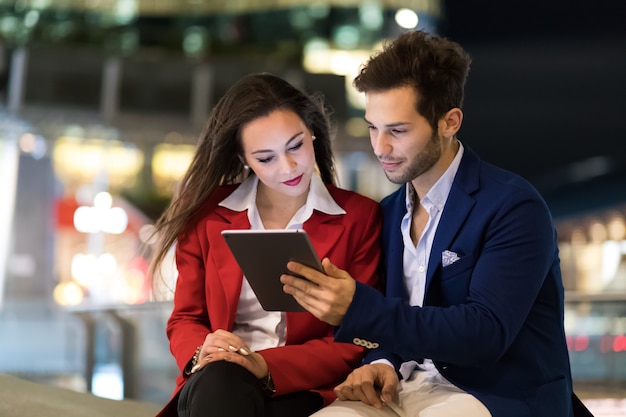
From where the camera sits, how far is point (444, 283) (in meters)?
2.59

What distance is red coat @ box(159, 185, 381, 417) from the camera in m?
2.84

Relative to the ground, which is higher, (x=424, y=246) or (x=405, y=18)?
(x=405, y=18)

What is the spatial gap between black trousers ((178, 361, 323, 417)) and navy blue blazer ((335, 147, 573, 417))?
1.19 ft

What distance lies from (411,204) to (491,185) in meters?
0.32

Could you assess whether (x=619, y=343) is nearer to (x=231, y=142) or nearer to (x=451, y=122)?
(x=231, y=142)

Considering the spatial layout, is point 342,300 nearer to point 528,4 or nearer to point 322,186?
point 322,186

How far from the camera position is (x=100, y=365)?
8.37m

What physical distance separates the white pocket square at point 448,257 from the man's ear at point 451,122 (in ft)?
1.17

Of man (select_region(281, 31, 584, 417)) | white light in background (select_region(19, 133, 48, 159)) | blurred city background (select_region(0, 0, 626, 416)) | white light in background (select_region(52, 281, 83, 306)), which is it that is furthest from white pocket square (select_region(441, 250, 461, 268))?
white light in background (select_region(19, 133, 48, 159))

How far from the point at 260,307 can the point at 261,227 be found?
0.29 meters

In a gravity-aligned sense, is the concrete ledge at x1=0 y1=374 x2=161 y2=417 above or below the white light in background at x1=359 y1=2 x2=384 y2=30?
below

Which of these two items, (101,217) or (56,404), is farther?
(101,217)

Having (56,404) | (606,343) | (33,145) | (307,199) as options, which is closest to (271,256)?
(307,199)

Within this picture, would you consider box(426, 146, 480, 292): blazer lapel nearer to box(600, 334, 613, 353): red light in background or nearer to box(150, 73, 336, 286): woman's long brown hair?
box(150, 73, 336, 286): woman's long brown hair
